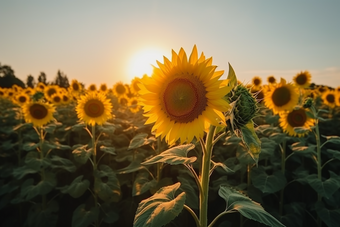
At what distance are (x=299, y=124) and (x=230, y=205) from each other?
351cm

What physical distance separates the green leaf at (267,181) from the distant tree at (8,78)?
104 feet

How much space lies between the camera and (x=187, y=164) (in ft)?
6.95

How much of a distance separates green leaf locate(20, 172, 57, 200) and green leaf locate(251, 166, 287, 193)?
9.12 feet

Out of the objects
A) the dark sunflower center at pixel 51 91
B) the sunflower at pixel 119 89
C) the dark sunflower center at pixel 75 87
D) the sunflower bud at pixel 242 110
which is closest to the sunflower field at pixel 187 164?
the sunflower bud at pixel 242 110

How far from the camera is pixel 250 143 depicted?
1587mm

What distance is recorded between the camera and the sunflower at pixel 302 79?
840 cm

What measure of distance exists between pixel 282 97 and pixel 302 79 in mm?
3815

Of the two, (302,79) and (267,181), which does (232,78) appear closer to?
(267,181)

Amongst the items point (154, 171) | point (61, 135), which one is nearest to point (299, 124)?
point (154, 171)

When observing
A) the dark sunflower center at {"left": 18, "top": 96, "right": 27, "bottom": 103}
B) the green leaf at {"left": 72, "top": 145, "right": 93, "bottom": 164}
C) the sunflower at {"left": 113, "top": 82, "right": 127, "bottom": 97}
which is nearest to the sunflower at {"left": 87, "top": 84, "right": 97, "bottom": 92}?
the sunflower at {"left": 113, "top": 82, "right": 127, "bottom": 97}

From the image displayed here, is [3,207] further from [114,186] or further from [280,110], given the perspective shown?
[280,110]

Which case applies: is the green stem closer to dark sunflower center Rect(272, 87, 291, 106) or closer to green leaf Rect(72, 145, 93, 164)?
green leaf Rect(72, 145, 93, 164)

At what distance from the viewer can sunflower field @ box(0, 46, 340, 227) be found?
1740mm

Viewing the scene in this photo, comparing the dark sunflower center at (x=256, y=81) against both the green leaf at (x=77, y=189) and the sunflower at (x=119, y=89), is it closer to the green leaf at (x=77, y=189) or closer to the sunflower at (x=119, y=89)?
the sunflower at (x=119, y=89)
